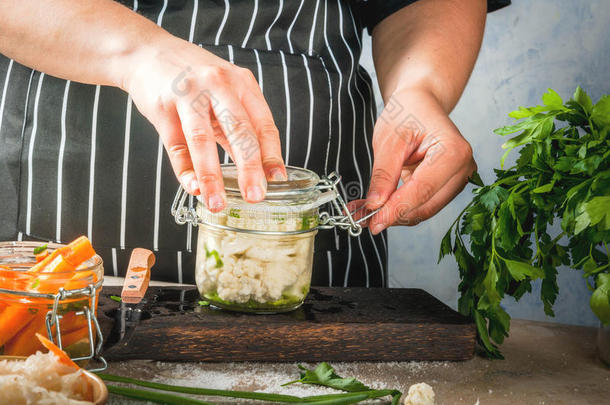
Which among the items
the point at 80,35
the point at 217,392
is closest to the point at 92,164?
the point at 80,35

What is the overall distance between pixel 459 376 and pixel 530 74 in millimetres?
1187

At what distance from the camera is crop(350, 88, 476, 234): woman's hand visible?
107cm

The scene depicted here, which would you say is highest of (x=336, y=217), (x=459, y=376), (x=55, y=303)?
(x=336, y=217)

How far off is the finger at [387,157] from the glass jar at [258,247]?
17 centimetres

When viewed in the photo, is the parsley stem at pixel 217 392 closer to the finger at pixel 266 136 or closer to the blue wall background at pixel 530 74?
the finger at pixel 266 136

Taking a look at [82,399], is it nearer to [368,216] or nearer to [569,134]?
[368,216]

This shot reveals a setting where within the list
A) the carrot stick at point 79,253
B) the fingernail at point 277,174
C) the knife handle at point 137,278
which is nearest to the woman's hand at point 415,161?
the fingernail at point 277,174

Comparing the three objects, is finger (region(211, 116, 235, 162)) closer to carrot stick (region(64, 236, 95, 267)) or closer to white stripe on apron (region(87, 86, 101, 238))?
carrot stick (region(64, 236, 95, 267))

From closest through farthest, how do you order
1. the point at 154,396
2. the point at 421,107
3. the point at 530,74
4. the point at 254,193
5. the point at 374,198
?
the point at 154,396 < the point at 254,193 < the point at 374,198 < the point at 421,107 < the point at 530,74

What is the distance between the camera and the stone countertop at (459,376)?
2.69 feet

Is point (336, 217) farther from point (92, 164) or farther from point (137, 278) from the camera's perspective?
point (92, 164)

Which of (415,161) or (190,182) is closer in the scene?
(190,182)

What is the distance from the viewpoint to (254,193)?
32.5 inches

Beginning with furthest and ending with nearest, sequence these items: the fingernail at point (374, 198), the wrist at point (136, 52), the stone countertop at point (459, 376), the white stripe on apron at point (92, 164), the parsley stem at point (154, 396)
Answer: the white stripe on apron at point (92, 164) < the fingernail at point (374, 198) < the wrist at point (136, 52) < the stone countertop at point (459, 376) < the parsley stem at point (154, 396)
